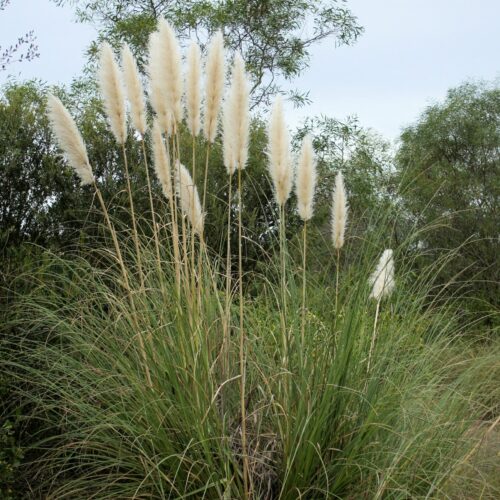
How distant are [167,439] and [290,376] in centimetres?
60

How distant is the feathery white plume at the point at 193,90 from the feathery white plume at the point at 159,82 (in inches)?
4.8

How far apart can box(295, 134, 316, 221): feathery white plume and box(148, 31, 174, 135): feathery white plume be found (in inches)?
27.6

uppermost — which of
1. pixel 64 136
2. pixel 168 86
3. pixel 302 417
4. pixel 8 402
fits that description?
pixel 168 86

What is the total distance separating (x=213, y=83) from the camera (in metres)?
3.51

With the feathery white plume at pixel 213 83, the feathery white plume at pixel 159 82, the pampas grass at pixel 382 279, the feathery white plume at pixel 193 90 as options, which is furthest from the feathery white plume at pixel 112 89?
the pampas grass at pixel 382 279

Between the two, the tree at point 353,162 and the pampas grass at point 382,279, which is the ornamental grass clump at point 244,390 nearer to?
the pampas grass at point 382,279

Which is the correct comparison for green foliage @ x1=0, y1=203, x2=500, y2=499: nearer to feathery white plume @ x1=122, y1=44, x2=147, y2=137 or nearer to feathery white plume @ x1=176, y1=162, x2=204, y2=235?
feathery white plume @ x1=176, y1=162, x2=204, y2=235

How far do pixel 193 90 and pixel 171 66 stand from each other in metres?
0.15

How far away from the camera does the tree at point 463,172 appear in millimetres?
17281

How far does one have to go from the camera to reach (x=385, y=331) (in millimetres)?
4070

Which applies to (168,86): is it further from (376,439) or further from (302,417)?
(376,439)

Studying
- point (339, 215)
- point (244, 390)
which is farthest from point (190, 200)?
point (244, 390)

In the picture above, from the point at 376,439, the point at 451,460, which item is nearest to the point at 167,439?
the point at 376,439

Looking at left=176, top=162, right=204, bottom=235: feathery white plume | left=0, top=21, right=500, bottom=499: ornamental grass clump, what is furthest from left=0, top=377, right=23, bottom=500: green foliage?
left=176, top=162, right=204, bottom=235: feathery white plume
